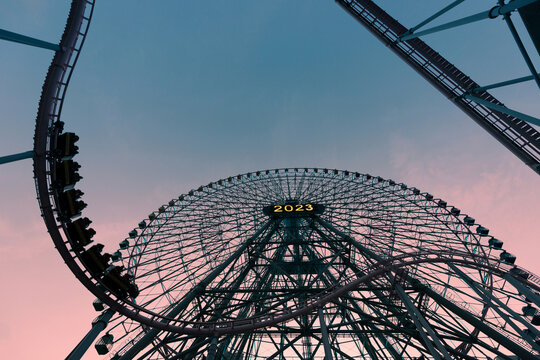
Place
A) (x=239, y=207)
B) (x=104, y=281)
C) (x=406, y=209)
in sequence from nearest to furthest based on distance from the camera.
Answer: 1. (x=104, y=281)
2. (x=406, y=209)
3. (x=239, y=207)

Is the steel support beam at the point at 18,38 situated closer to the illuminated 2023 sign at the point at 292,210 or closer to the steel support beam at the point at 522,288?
the illuminated 2023 sign at the point at 292,210

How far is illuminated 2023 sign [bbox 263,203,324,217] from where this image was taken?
24.4 m

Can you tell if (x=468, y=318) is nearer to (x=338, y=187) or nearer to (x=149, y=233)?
(x=338, y=187)

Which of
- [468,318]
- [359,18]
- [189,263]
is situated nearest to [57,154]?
[189,263]

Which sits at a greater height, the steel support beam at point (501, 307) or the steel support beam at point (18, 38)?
the steel support beam at point (18, 38)

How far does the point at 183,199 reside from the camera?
26406 mm

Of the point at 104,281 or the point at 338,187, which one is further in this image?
the point at 338,187

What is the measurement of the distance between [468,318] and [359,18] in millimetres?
18163

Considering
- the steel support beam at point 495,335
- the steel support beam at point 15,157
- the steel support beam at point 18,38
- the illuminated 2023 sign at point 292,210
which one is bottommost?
the steel support beam at point 495,335

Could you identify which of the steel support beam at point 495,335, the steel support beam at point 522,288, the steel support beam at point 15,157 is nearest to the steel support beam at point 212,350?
the steel support beam at point 15,157

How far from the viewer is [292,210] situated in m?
24.4

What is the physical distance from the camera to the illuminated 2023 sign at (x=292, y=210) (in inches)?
961

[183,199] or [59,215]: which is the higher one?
[183,199]

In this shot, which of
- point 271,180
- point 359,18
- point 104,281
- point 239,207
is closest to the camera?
point 104,281
